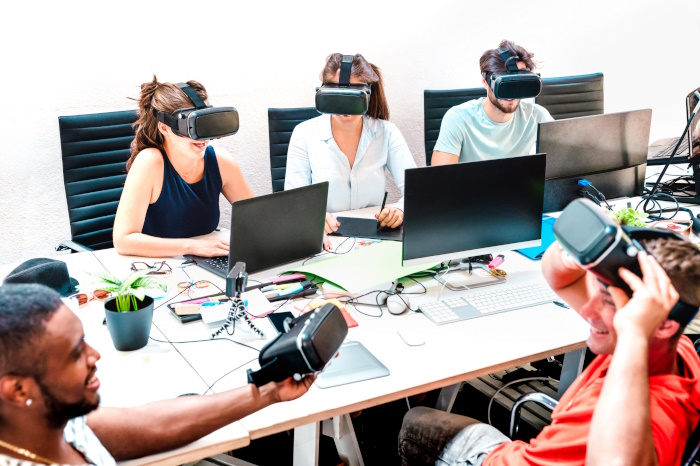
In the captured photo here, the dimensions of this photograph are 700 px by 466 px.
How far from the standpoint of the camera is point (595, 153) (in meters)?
2.71

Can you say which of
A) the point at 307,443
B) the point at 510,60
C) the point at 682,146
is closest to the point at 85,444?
the point at 307,443

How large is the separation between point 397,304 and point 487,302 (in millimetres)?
283

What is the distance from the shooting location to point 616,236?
1114mm

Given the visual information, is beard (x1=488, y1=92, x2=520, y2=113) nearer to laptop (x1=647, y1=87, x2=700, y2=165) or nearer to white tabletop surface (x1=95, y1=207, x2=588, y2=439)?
laptop (x1=647, y1=87, x2=700, y2=165)

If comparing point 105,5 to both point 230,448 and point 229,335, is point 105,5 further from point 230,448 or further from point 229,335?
point 230,448

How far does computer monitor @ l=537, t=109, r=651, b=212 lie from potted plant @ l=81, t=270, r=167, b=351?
1554 mm

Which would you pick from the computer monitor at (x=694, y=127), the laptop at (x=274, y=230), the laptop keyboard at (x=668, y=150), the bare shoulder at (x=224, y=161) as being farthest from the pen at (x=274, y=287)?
the laptop keyboard at (x=668, y=150)

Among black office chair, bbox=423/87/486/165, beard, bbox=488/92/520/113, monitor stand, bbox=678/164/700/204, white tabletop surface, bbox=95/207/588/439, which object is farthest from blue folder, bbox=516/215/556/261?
black office chair, bbox=423/87/486/165

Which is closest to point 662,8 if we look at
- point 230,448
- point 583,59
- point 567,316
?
point 583,59

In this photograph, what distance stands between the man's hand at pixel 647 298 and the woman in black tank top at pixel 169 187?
1.52 meters

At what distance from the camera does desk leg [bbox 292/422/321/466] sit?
1.68 metres

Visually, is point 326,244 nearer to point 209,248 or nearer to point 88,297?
point 209,248

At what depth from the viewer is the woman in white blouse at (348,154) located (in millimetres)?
2922

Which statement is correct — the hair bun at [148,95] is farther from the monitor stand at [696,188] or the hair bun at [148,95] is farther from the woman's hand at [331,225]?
the monitor stand at [696,188]
